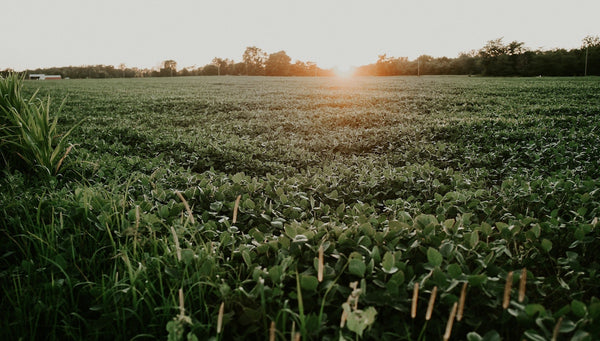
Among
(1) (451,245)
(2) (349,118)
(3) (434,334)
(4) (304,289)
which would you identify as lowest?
(3) (434,334)

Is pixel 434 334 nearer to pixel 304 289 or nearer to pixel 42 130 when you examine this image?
pixel 304 289

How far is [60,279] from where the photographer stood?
2.11 metres

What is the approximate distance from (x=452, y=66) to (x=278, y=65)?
39.2m

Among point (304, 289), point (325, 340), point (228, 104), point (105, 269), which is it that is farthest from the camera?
point (228, 104)

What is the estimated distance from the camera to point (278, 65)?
259 ft

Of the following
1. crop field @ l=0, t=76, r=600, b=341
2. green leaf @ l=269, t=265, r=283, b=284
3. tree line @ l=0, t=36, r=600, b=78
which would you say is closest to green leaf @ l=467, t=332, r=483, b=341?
crop field @ l=0, t=76, r=600, b=341

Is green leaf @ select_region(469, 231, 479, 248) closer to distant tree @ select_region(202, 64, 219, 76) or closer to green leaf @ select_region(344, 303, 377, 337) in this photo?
green leaf @ select_region(344, 303, 377, 337)

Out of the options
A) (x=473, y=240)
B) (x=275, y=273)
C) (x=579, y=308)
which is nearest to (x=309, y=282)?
(x=275, y=273)

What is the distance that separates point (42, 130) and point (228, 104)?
31.0 feet

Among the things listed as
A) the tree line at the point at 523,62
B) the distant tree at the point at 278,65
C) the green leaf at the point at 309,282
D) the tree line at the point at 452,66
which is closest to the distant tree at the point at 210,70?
the tree line at the point at 452,66

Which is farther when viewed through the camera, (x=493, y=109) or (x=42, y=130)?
(x=493, y=109)

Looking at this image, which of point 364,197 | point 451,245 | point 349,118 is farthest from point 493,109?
point 451,245

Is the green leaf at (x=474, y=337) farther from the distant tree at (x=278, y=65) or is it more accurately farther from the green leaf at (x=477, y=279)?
the distant tree at (x=278, y=65)

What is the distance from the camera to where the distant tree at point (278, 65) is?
7506cm
